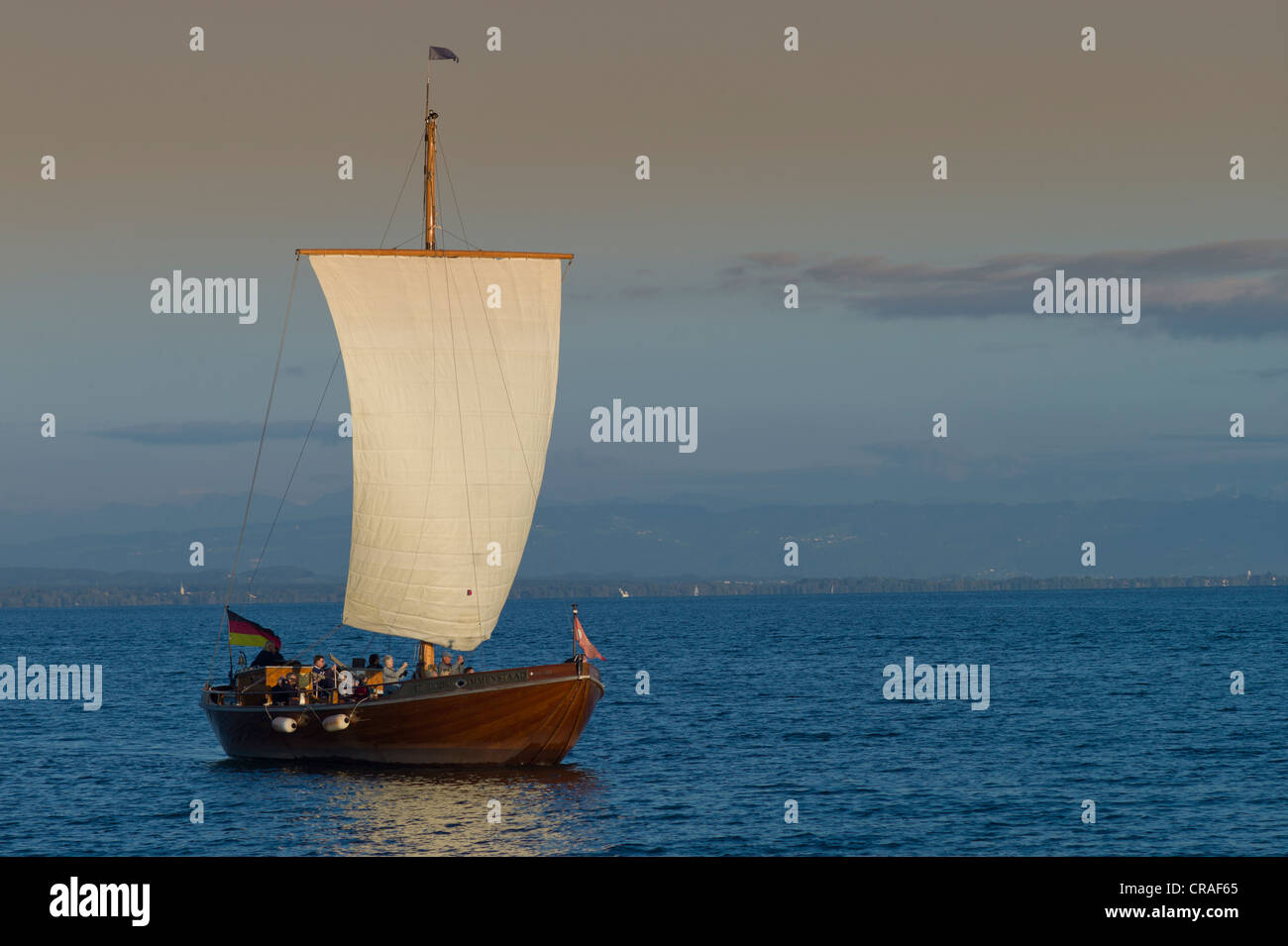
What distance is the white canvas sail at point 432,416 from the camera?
153 feet

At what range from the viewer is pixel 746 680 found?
87.4 metres

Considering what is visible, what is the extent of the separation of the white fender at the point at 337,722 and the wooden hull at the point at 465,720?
59 mm

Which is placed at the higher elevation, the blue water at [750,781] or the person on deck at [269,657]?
the person on deck at [269,657]

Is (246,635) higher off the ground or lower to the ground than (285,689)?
higher

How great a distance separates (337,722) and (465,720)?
4.01 metres

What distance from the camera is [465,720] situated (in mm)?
41812

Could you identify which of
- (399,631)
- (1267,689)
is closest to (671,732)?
(399,631)

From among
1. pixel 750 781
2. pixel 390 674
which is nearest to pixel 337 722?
pixel 390 674

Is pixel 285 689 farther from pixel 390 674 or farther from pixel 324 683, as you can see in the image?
pixel 390 674

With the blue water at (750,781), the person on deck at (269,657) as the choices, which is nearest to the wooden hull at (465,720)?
the blue water at (750,781)

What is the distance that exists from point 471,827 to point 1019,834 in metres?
13.4

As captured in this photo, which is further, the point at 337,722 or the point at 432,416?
the point at 432,416

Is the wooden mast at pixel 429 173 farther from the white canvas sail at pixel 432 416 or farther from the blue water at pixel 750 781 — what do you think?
the blue water at pixel 750 781

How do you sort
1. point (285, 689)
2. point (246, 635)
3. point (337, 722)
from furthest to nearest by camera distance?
1. point (246, 635)
2. point (285, 689)
3. point (337, 722)
